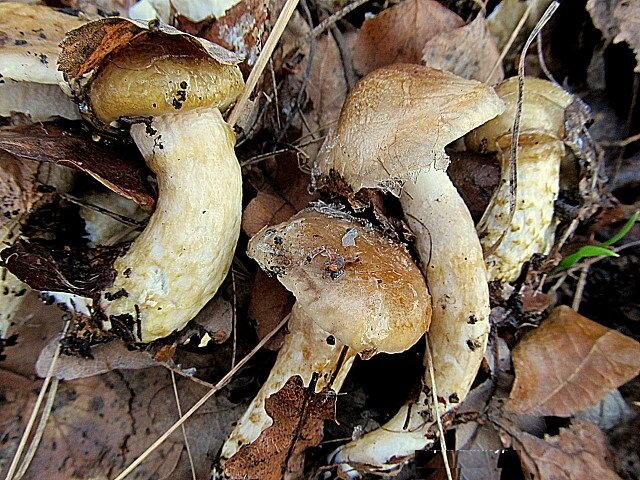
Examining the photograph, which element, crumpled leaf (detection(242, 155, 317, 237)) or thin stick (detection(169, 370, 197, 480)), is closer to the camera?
thin stick (detection(169, 370, 197, 480))

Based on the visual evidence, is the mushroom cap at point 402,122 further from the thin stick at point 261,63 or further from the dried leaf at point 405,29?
the dried leaf at point 405,29

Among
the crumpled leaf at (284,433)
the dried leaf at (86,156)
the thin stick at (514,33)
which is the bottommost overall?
the crumpled leaf at (284,433)

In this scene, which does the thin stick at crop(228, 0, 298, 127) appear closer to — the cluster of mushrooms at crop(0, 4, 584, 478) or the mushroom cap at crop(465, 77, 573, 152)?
the cluster of mushrooms at crop(0, 4, 584, 478)

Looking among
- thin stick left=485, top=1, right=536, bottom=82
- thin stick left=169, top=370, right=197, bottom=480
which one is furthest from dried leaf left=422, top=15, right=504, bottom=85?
thin stick left=169, top=370, right=197, bottom=480

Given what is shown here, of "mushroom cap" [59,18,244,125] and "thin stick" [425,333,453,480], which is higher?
"mushroom cap" [59,18,244,125]

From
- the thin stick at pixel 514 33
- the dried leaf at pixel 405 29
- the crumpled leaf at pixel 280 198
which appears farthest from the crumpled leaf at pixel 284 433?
the thin stick at pixel 514 33

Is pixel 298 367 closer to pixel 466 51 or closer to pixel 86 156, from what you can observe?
pixel 86 156

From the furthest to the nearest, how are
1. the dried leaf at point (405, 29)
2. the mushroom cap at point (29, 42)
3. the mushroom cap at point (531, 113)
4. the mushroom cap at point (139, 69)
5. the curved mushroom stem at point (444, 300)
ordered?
the dried leaf at point (405, 29) → the mushroom cap at point (531, 113) → the curved mushroom stem at point (444, 300) → the mushroom cap at point (29, 42) → the mushroom cap at point (139, 69)
